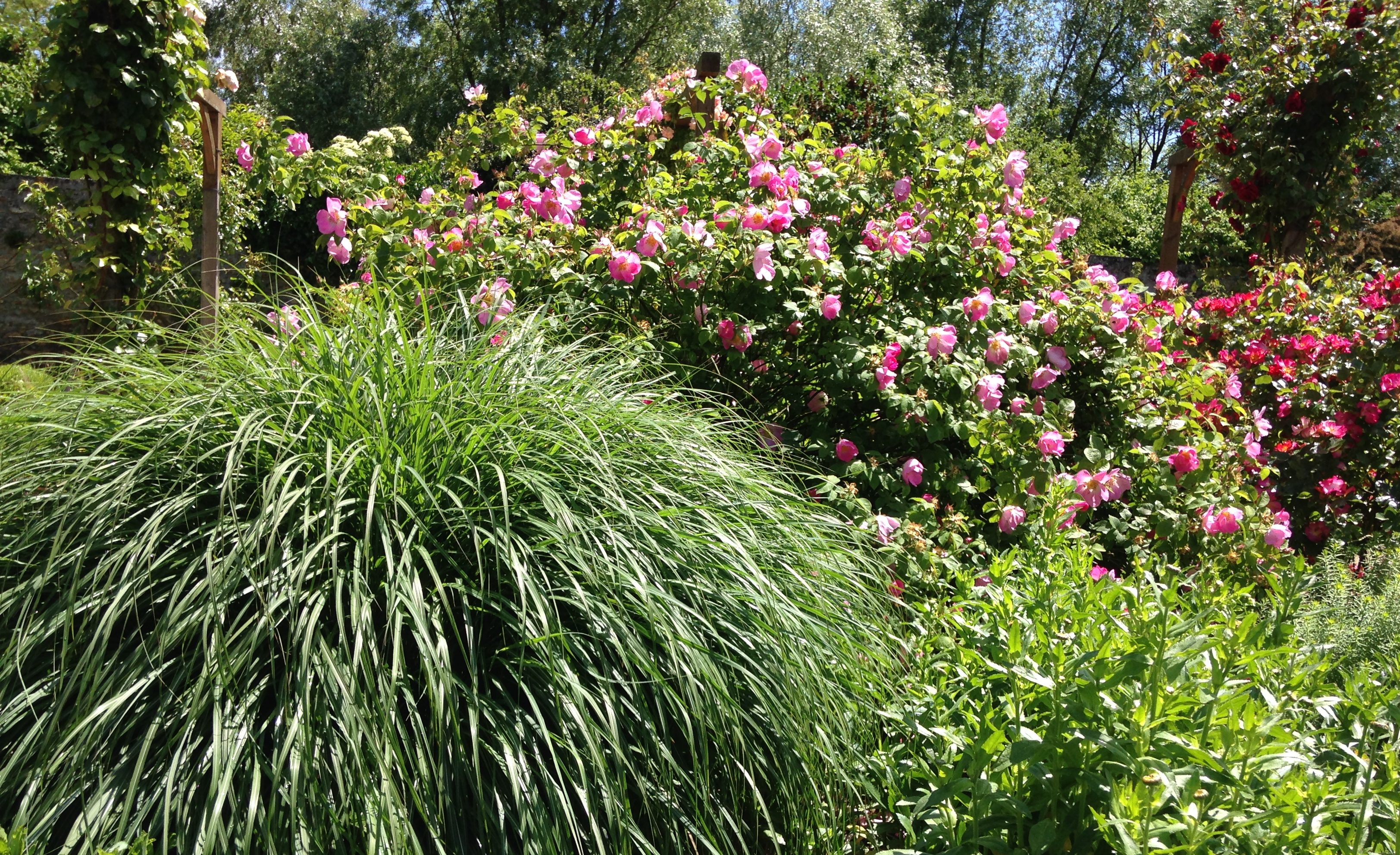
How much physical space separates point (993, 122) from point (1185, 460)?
1.34 m

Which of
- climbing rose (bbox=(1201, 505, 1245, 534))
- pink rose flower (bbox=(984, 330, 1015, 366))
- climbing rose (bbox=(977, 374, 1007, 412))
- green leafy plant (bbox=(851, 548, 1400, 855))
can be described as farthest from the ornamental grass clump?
climbing rose (bbox=(1201, 505, 1245, 534))

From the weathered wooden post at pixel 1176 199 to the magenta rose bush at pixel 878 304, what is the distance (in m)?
3.15

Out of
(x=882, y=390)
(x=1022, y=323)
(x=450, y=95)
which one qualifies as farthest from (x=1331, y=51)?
(x=450, y=95)

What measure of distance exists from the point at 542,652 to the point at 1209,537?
255 cm

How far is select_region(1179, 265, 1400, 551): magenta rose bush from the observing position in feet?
14.2

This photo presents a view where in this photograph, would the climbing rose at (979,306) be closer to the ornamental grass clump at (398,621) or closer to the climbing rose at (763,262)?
the climbing rose at (763,262)

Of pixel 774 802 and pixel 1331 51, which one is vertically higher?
pixel 1331 51

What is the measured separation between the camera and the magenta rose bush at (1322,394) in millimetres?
4320

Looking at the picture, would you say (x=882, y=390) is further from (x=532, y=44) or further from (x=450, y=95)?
(x=450, y=95)

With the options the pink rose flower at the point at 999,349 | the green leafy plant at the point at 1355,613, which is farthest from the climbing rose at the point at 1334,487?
the pink rose flower at the point at 999,349

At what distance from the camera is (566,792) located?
1701 mm

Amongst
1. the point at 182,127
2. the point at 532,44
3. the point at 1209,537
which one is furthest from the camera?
the point at 532,44

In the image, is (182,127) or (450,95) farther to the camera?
(450,95)

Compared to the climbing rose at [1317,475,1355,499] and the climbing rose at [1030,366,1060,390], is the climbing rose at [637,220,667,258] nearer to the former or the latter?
the climbing rose at [1030,366,1060,390]
